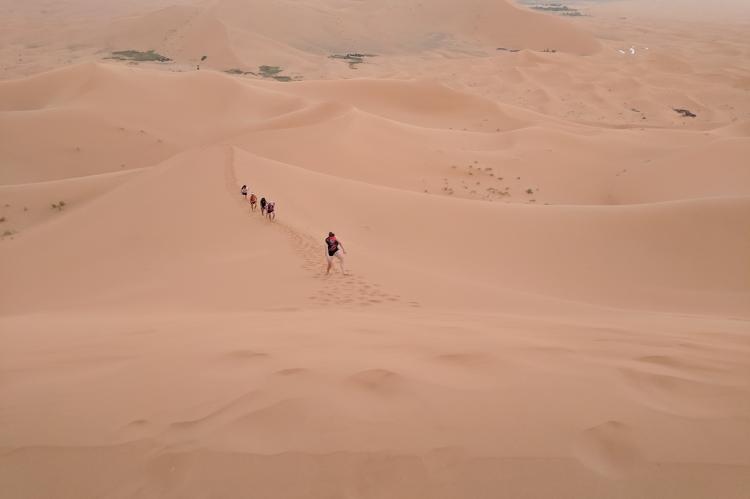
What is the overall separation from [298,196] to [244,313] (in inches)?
302

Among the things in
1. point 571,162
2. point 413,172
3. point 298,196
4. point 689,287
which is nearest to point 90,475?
point 689,287

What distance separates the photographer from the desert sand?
2.16 meters

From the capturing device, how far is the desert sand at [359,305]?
2160 millimetres

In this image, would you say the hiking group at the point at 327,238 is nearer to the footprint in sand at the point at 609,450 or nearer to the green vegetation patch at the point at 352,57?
the footprint in sand at the point at 609,450

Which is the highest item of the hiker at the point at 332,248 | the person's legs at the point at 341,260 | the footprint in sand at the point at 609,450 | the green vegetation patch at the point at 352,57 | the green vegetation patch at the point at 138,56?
the green vegetation patch at the point at 352,57

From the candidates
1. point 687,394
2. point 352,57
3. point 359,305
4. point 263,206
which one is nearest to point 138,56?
point 352,57

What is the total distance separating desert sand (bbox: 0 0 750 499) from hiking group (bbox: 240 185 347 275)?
36cm

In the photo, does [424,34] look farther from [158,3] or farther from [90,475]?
[90,475]

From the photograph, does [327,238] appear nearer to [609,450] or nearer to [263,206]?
[263,206]

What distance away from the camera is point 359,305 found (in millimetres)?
6285

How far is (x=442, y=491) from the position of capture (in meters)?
1.98

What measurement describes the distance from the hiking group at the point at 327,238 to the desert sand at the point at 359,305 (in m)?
0.36

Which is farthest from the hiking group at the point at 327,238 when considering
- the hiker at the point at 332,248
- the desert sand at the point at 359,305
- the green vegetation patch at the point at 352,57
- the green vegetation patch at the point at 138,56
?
the green vegetation patch at the point at 138,56

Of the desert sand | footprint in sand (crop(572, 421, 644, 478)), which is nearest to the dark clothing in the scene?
the desert sand
